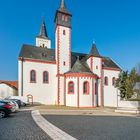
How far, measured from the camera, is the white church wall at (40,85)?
113 feet

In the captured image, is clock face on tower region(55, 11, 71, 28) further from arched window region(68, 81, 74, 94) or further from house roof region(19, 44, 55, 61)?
arched window region(68, 81, 74, 94)

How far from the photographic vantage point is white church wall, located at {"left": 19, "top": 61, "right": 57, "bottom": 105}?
34.6m

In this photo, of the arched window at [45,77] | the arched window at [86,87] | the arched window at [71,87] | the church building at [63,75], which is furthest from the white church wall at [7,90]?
the arched window at [86,87]

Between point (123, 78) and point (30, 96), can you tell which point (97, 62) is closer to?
point (123, 78)

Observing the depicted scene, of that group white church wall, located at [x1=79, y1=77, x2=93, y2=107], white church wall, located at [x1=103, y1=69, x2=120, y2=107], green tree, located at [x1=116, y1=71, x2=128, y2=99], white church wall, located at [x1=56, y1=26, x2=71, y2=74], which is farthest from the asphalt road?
white church wall, located at [x1=103, y1=69, x2=120, y2=107]

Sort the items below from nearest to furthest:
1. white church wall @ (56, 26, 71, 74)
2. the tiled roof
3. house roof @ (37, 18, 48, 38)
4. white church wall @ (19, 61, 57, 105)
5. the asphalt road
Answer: the asphalt road
white church wall @ (19, 61, 57, 105)
white church wall @ (56, 26, 71, 74)
the tiled roof
house roof @ (37, 18, 48, 38)

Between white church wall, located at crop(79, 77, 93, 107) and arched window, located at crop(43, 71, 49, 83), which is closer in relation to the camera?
white church wall, located at crop(79, 77, 93, 107)

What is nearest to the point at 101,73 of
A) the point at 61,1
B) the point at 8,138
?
the point at 61,1

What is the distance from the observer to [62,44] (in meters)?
37.2

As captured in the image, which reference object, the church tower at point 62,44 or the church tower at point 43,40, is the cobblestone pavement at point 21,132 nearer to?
the church tower at point 62,44

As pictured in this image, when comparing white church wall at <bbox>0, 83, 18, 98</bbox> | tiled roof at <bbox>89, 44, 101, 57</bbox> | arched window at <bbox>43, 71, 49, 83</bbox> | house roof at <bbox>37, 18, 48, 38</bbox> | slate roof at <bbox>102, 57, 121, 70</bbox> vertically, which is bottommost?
white church wall at <bbox>0, 83, 18, 98</bbox>

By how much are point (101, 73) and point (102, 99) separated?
5.51 m

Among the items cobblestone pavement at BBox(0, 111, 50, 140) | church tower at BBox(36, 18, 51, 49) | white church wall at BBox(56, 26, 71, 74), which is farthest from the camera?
church tower at BBox(36, 18, 51, 49)

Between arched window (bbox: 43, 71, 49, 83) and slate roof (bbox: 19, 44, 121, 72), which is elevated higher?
slate roof (bbox: 19, 44, 121, 72)
